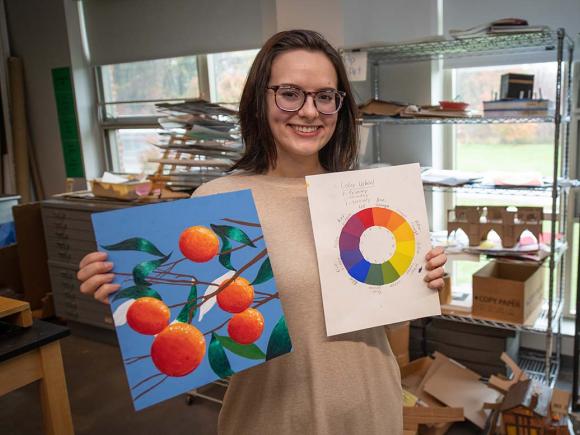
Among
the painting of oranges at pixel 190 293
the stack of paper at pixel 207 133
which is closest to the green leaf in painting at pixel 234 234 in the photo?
the painting of oranges at pixel 190 293

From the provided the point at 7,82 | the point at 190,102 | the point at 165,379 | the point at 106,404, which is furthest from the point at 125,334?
the point at 7,82

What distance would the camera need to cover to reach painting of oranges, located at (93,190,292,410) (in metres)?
0.88

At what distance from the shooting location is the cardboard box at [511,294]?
2182mm

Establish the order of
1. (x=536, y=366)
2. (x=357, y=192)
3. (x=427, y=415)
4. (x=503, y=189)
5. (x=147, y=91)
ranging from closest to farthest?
(x=357, y=192) → (x=427, y=415) → (x=503, y=189) → (x=536, y=366) → (x=147, y=91)

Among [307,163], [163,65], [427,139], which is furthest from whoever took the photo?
[163,65]

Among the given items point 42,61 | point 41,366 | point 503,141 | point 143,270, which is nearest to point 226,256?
point 143,270

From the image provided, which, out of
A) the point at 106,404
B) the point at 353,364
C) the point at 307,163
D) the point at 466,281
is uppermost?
the point at 307,163

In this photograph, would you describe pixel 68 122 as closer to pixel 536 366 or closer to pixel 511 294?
pixel 511 294

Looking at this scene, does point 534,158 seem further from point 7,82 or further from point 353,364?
point 7,82

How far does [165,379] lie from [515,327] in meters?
1.80

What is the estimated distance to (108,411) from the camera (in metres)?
2.54

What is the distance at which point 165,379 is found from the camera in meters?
0.88

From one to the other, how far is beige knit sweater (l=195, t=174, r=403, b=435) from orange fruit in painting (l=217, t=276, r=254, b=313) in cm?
9

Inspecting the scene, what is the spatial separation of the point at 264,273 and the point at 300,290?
10 centimetres
